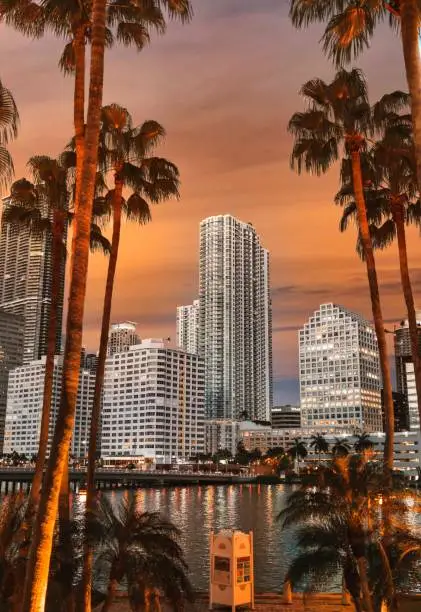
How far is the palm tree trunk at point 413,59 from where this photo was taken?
11266mm

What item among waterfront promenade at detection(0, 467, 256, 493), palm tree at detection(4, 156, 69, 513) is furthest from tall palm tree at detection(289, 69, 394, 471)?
waterfront promenade at detection(0, 467, 256, 493)

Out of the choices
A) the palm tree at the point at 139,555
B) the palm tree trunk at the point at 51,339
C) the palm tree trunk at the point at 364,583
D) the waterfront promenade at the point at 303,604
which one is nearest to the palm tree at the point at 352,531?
the palm tree trunk at the point at 364,583

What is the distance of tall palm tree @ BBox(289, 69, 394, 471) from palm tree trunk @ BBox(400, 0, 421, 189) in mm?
10400

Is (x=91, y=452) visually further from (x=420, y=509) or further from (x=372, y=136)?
(x=372, y=136)

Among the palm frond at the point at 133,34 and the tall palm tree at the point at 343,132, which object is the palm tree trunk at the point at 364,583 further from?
the palm frond at the point at 133,34

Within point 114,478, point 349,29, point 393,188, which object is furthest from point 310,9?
point 114,478

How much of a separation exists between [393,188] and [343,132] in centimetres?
299

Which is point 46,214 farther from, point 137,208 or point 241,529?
point 241,529

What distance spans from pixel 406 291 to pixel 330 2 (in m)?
12.6

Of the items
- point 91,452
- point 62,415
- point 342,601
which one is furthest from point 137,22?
point 342,601

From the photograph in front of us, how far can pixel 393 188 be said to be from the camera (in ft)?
81.8

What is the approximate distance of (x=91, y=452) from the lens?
891 inches

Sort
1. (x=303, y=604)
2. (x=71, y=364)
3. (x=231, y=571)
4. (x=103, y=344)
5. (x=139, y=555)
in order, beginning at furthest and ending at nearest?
(x=103, y=344) < (x=303, y=604) < (x=231, y=571) < (x=139, y=555) < (x=71, y=364)

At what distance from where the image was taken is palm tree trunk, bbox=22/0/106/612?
11.4 m
